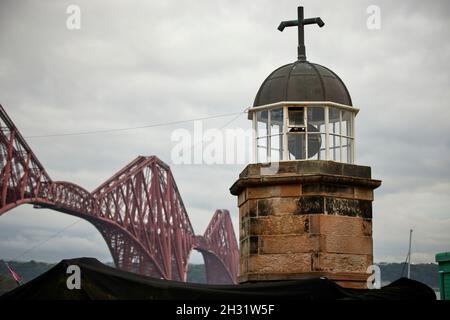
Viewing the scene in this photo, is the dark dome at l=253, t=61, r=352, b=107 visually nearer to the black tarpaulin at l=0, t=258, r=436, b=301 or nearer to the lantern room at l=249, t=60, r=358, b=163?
the lantern room at l=249, t=60, r=358, b=163

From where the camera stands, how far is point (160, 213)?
5039 inches

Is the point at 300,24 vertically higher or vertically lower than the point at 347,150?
higher

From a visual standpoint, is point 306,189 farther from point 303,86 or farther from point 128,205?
point 128,205

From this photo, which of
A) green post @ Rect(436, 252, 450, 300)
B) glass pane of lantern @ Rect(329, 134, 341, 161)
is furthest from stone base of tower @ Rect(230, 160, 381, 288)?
green post @ Rect(436, 252, 450, 300)

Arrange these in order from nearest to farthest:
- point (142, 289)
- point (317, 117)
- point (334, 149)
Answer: point (142, 289) → point (334, 149) → point (317, 117)

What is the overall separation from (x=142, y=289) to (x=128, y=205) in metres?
109

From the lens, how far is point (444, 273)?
48.0 feet

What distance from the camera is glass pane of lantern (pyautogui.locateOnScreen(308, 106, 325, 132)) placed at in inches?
478

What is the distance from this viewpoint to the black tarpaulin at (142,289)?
7.23 m

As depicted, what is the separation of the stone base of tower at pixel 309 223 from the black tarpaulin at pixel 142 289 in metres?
2.49

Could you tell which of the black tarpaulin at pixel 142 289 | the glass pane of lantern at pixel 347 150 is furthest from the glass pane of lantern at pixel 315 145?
the black tarpaulin at pixel 142 289

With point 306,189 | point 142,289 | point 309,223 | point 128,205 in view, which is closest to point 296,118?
point 306,189

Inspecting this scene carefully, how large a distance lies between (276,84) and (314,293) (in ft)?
16.9
